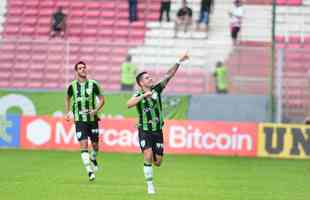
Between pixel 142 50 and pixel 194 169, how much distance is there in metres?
12.3

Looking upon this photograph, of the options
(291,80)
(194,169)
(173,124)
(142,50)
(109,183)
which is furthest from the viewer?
(142,50)

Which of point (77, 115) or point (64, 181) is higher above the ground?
point (77, 115)

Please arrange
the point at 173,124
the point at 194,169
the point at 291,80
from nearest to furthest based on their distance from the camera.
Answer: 1. the point at 194,169
2. the point at 173,124
3. the point at 291,80

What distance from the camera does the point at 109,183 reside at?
18125mm

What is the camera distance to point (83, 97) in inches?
757

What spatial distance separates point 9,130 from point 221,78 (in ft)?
23.7

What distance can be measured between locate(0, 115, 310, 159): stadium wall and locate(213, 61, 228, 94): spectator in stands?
3.09 meters

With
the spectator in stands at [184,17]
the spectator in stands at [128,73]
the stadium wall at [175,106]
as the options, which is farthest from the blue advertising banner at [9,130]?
the spectator in stands at [184,17]

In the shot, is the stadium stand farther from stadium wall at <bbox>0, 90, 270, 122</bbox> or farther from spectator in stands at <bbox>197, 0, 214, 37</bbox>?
spectator in stands at <bbox>197, 0, 214, 37</bbox>

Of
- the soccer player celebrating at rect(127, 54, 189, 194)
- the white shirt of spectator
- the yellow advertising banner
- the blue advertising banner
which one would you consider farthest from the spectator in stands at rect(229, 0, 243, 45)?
the soccer player celebrating at rect(127, 54, 189, 194)

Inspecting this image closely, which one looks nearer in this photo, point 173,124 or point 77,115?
point 77,115

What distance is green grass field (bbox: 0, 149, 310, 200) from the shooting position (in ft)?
52.5

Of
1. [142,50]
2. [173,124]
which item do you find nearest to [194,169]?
[173,124]

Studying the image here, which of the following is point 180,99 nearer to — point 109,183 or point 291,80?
point 291,80
